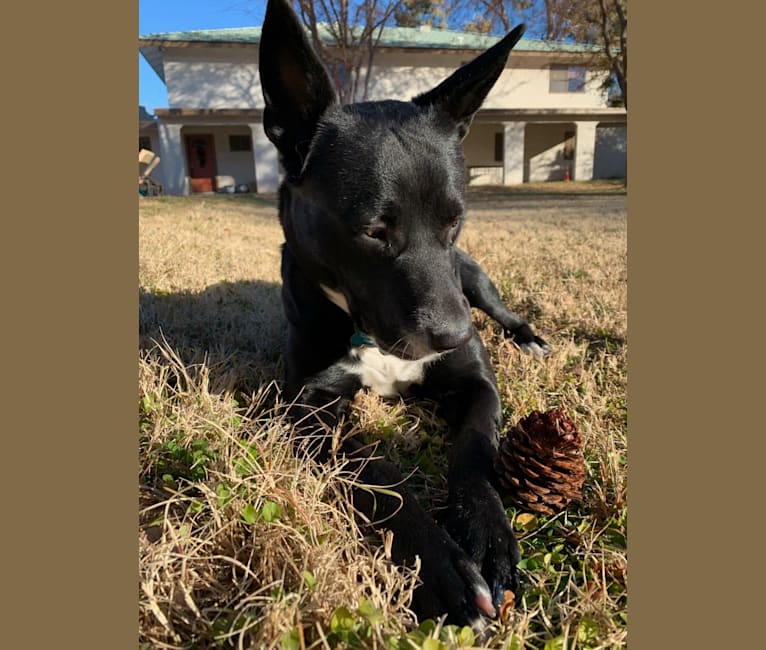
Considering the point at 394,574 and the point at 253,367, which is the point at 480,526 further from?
the point at 253,367

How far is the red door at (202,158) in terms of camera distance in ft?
74.8

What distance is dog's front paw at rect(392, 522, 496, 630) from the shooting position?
3.86ft

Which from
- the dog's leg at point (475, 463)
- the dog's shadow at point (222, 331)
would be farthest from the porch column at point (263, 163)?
the dog's leg at point (475, 463)

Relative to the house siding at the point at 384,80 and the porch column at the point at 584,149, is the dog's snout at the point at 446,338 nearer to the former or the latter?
the house siding at the point at 384,80

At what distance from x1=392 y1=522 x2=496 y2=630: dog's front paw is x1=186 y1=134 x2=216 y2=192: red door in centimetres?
2353

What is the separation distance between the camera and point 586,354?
108 inches

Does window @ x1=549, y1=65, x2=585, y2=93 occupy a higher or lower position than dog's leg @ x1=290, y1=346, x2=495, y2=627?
higher

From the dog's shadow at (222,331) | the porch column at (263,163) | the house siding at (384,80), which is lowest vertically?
the dog's shadow at (222,331)

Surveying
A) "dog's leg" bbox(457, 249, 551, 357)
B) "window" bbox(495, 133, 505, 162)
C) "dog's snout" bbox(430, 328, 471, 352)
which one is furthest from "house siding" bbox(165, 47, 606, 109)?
"dog's snout" bbox(430, 328, 471, 352)

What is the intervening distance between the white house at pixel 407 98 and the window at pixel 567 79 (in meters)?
0.05

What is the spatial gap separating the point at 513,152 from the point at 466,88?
23.4 meters

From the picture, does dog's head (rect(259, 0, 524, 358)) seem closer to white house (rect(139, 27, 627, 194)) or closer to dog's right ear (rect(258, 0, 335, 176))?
dog's right ear (rect(258, 0, 335, 176))

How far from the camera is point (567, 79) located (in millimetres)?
24734

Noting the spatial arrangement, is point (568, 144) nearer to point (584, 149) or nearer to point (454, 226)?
point (584, 149)
